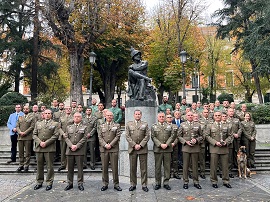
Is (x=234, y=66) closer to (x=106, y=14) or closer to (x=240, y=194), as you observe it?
(x=106, y=14)

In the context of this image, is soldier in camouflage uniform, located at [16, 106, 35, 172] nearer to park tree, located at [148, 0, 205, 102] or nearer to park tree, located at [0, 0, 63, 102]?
park tree, located at [0, 0, 63, 102]

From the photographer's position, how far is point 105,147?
7543 mm

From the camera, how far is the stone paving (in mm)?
6734

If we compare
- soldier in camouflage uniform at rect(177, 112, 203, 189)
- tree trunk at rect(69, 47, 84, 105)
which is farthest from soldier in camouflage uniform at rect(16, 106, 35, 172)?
tree trunk at rect(69, 47, 84, 105)

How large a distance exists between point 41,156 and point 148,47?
79.0 feet

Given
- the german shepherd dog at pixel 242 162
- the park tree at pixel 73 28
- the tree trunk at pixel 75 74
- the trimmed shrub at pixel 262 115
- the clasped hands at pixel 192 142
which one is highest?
the park tree at pixel 73 28

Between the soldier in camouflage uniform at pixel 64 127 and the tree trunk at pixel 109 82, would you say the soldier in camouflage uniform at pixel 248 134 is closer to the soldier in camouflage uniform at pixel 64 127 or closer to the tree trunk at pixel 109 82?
the soldier in camouflage uniform at pixel 64 127

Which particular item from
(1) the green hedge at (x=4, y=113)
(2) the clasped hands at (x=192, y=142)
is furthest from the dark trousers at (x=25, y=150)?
(1) the green hedge at (x=4, y=113)

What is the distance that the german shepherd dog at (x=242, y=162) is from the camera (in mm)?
8695

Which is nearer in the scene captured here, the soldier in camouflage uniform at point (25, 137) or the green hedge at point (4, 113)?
the soldier in camouflage uniform at point (25, 137)

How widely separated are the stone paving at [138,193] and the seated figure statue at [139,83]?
2.80m

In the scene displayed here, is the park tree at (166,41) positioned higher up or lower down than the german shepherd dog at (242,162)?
higher up

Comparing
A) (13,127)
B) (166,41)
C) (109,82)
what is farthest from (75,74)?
(166,41)

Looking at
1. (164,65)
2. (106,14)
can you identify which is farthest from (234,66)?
(106,14)
